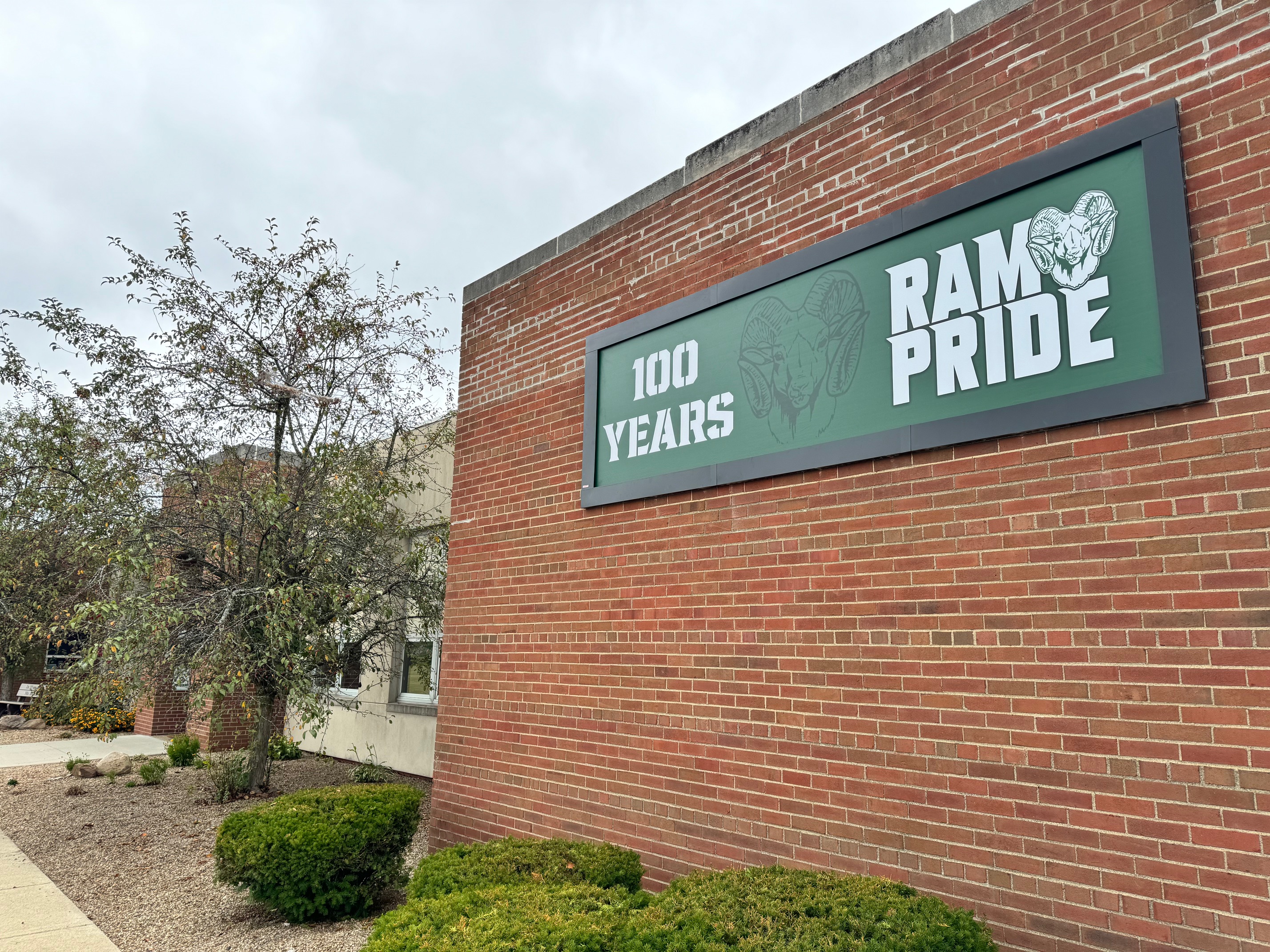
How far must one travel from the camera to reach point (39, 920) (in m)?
5.92

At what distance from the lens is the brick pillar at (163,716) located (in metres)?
17.0

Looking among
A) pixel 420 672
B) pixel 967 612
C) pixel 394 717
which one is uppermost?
pixel 967 612

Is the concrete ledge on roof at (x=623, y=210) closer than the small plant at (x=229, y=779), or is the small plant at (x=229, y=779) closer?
the concrete ledge on roof at (x=623, y=210)

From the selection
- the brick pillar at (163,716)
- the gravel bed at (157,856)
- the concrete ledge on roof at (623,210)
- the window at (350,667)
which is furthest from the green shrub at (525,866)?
the brick pillar at (163,716)

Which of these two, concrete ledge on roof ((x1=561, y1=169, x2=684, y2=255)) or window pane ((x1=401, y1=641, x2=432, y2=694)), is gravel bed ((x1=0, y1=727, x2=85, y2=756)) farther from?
concrete ledge on roof ((x1=561, y1=169, x2=684, y2=255))

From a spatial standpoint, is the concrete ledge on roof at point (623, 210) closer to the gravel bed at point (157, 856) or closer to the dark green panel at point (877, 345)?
the dark green panel at point (877, 345)

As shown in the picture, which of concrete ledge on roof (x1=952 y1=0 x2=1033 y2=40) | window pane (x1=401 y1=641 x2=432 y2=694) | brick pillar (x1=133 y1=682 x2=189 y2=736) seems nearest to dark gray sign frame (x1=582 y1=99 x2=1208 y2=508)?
concrete ledge on roof (x1=952 y1=0 x2=1033 y2=40)

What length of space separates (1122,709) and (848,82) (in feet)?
12.2

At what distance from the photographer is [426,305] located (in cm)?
1095

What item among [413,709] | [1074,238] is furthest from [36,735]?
[1074,238]

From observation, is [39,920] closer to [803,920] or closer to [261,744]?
[261,744]

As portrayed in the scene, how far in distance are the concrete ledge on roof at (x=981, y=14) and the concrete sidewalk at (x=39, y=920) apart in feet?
24.6

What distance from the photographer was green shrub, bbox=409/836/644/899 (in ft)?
14.3

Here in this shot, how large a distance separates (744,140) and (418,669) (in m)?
8.96
